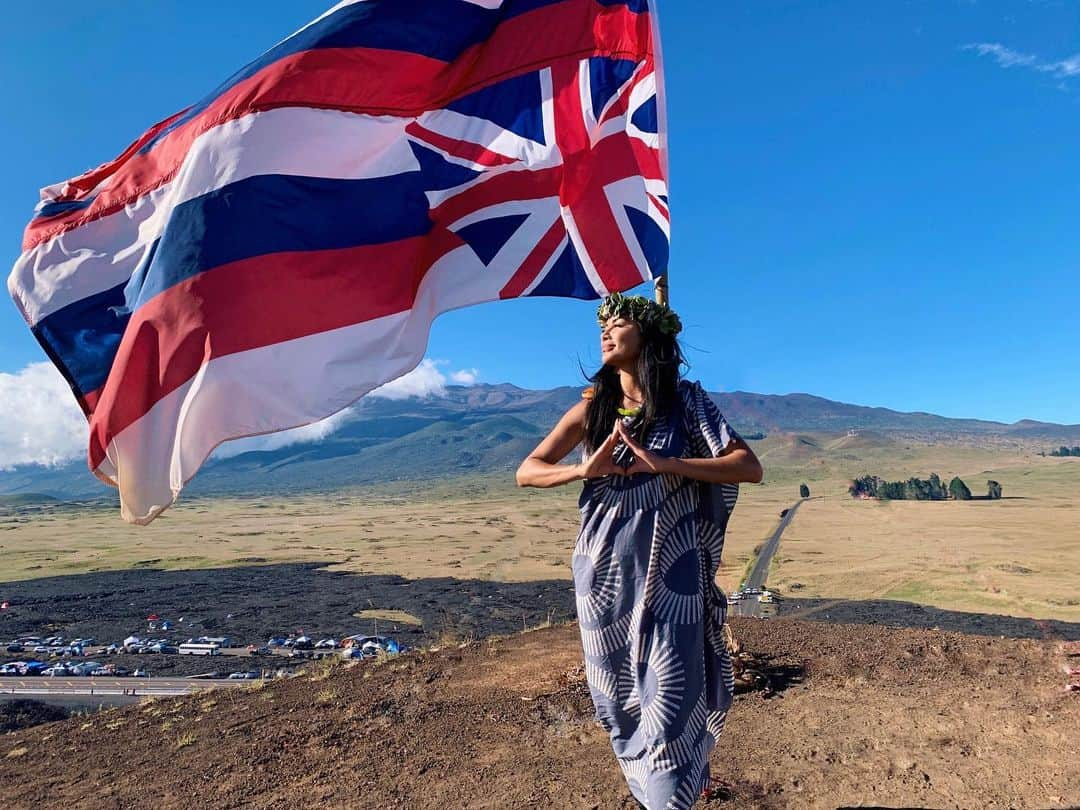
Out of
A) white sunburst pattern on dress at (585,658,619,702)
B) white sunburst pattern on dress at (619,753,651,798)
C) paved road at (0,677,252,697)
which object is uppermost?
white sunburst pattern on dress at (585,658,619,702)

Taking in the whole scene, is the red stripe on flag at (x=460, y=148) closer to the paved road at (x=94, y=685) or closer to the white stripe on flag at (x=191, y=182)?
the white stripe on flag at (x=191, y=182)

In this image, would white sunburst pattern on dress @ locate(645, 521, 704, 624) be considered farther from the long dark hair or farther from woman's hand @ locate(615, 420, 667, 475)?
the long dark hair

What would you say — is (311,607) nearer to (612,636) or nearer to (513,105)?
(513,105)

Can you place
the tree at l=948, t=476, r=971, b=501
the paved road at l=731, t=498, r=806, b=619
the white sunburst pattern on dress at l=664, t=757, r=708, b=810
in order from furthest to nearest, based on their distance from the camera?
the tree at l=948, t=476, r=971, b=501
the paved road at l=731, t=498, r=806, b=619
the white sunburst pattern on dress at l=664, t=757, r=708, b=810

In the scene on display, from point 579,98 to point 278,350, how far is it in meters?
2.67

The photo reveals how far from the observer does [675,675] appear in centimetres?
265

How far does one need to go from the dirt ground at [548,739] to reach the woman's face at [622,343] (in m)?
2.56

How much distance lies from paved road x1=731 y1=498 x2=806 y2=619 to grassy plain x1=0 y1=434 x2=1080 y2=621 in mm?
1042

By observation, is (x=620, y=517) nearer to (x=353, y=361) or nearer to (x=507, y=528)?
(x=353, y=361)

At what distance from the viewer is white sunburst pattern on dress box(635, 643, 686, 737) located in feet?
8.63

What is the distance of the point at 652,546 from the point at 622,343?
2.72 feet

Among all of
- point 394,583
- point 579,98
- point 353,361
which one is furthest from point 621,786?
point 394,583

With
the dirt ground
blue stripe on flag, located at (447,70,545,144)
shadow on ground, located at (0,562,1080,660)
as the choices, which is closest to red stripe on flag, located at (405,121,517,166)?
blue stripe on flag, located at (447,70,545,144)

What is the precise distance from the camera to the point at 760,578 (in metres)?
45.3
